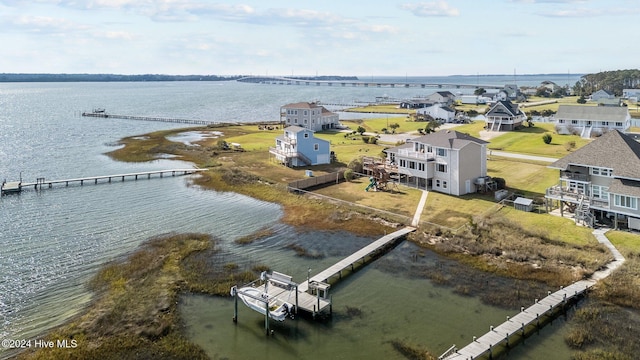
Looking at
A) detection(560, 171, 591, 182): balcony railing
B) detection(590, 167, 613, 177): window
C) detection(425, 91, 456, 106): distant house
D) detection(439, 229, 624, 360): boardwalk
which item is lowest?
detection(439, 229, 624, 360): boardwalk

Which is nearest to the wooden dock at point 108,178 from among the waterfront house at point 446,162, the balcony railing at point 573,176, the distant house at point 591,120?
the waterfront house at point 446,162

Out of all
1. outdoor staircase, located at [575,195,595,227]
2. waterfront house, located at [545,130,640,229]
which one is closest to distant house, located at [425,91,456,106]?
waterfront house, located at [545,130,640,229]

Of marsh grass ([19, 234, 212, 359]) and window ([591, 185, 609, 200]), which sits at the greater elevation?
window ([591, 185, 609, 200])

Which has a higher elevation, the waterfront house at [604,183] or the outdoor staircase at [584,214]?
the waterfront house at [604,183]

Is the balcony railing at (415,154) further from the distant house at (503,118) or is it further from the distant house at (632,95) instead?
the distant house at (632,95)

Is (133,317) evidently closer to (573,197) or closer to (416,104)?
(573,197)

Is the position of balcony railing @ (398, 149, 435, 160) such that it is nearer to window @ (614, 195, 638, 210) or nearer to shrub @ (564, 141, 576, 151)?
window @ (614, 195, 638, 210)
